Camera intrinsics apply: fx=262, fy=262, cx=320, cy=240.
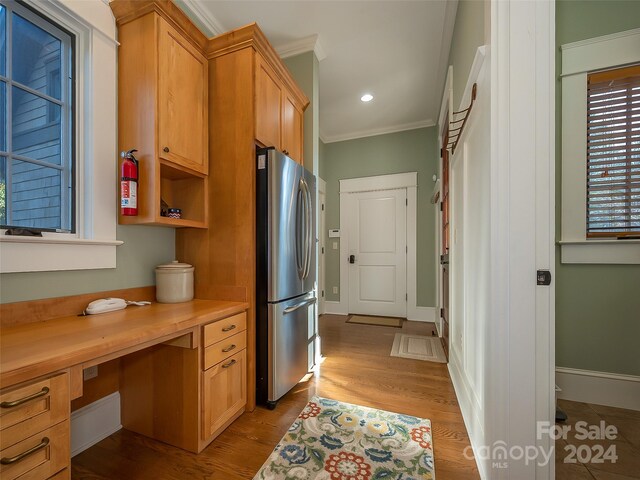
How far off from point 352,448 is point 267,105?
7.38ft

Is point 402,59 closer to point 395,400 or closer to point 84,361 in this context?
point 395,400

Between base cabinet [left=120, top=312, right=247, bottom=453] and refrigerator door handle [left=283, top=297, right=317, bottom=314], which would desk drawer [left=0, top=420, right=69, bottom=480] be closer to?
base cabinet [left=120, top=312, right=247, bottom=453]

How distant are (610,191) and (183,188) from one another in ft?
9.67

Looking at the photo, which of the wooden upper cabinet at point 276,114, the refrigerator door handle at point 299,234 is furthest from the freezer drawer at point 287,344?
the wooden upper cabinet at point 276,114

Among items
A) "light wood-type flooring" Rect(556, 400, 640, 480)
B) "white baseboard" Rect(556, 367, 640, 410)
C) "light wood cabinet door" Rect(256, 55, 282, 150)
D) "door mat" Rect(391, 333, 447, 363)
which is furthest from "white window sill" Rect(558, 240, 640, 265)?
"light wood cabinet door" Rect(256, 55, 282, 150)

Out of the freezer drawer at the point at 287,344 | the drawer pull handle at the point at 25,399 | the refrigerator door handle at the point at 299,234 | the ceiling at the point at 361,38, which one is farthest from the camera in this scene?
the ceiling at the point at 361,38

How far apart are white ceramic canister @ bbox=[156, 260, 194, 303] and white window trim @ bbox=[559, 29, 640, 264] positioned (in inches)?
101

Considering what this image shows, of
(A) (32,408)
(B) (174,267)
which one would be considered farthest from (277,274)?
(A) (32,408)

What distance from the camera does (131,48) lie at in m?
1.55

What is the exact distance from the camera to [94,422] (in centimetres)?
146

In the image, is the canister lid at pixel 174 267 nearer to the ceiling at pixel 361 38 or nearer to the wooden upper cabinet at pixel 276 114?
the wooden upper cabinet at pixel 276 114

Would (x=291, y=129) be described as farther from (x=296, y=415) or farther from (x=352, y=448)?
(x=352, y=448)

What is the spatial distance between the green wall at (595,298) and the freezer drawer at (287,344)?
1.83 m

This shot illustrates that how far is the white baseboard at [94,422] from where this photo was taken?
1378mm
